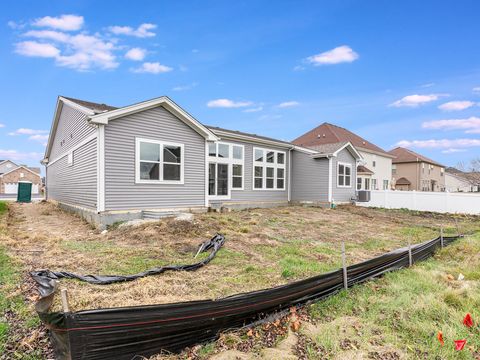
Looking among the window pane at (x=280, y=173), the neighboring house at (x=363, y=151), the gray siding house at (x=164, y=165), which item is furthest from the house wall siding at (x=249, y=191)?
the neighboring house at (x=363, y=151)

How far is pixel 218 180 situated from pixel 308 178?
589 cm

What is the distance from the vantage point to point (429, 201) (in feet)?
54.1

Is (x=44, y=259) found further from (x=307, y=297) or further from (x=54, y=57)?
(x=54, y=57)

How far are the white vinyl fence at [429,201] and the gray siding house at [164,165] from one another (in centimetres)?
321

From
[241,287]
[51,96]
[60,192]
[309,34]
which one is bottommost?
[241,287]

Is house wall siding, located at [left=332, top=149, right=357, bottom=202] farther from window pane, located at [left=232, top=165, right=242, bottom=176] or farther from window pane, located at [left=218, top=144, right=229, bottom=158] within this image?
window pane, located at [left=218, top=144, right=229, bottom=158]

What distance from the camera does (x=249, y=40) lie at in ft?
45.2

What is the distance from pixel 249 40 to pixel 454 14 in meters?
8.38

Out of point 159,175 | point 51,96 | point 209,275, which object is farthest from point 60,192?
point 209,275

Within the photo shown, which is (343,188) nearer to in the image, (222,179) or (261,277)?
(222,179)

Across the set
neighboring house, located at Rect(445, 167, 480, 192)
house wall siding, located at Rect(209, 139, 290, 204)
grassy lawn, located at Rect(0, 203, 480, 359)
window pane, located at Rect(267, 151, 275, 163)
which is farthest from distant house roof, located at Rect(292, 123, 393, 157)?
neighboring house, located at Rect(445, 167, 480, 192)

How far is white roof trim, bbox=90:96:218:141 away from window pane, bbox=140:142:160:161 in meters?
1.15

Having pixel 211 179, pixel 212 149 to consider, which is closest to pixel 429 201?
pixel 211 179

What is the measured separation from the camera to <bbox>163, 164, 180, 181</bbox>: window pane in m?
9.99
